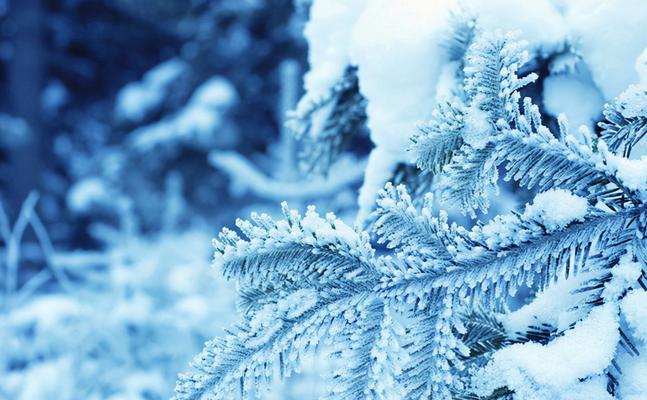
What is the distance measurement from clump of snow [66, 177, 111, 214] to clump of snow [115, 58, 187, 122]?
0.94m

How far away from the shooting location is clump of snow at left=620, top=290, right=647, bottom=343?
587 mm

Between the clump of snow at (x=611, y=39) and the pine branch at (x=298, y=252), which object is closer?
the pine branch at (x=298, y=252)

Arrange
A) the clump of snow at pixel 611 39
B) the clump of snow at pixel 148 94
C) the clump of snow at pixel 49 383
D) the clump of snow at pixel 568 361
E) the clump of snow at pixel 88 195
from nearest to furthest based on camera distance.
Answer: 1. the clump of snow at pixel 568 361
2. the clump of snow at pixel 611 39
3. the clump of snow at pixel 49 383
4. the clump of snow at pixel 148 94
5. the clump of snow at pixel 88 195

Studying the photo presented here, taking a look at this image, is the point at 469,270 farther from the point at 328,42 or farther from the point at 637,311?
the point at 328,42

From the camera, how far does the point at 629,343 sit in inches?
24.1

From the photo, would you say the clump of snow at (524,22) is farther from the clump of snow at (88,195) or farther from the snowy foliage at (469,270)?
the clump of snow at (88,195)

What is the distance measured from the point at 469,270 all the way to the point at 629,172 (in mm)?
185

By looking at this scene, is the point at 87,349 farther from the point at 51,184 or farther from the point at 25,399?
the point at 51,184

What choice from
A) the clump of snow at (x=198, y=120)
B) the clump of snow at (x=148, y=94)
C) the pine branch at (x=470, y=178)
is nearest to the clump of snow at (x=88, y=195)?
the clump of snow at (x=148, y=94)

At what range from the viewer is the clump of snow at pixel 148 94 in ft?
24.4

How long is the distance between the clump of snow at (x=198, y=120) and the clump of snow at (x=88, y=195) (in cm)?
105

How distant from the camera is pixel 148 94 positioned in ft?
24.8

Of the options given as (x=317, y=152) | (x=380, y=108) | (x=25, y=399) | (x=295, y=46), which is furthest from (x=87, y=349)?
(x=295, y=46)

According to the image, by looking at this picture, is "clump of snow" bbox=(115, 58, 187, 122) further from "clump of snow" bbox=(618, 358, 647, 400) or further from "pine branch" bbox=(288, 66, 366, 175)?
"clump of snow" bbox=(618, 358, 647, 400)
